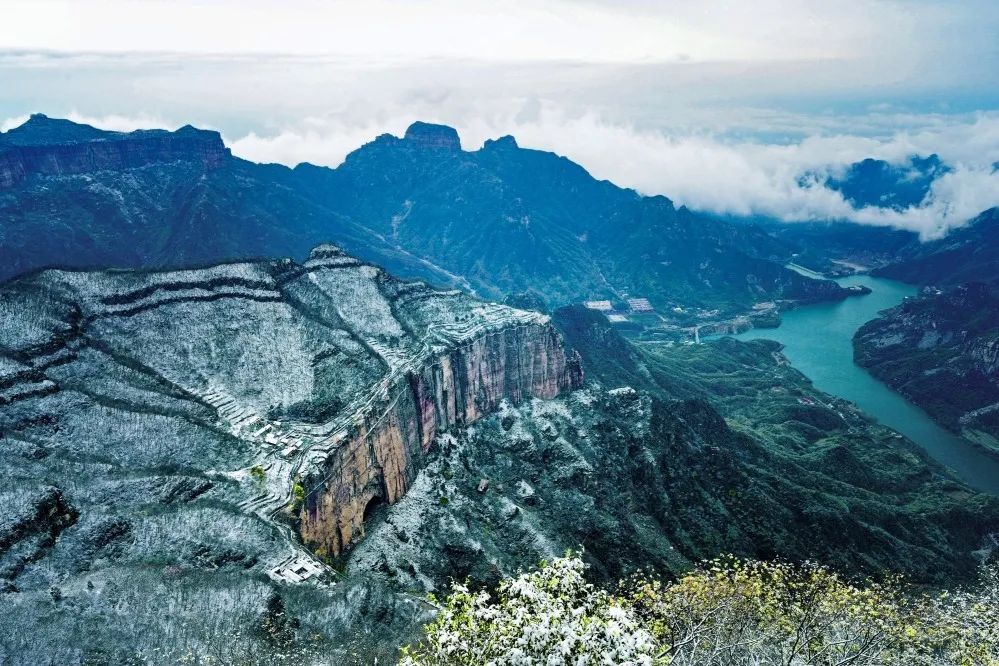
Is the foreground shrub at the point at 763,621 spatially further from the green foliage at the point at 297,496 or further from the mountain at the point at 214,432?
the green foliage at the point at 297,496

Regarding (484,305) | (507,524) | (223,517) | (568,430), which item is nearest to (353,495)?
(223,517)

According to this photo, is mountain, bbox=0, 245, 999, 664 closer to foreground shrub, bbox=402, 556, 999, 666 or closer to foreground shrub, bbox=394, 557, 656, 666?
foreground shrub, bbox=402, 556, 999, 666

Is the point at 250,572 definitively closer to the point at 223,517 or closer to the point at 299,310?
the point at 223,517

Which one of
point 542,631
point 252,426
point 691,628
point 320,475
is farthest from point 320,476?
point 542,631

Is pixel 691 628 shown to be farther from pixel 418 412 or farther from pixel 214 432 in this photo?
pixel 418 412

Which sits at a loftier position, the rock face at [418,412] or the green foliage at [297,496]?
the green foliage at [297,496]

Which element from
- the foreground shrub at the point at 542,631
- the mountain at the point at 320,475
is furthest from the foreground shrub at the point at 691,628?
the mountain at the point at 320,475

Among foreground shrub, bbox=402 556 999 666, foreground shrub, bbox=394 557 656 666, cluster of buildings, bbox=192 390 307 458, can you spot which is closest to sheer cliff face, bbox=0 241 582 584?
cluster of buildings, bbox=192 390 307 458

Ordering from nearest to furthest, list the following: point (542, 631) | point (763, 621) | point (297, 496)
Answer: point (542, 631)
point (763, 621)
point (297, 496)
